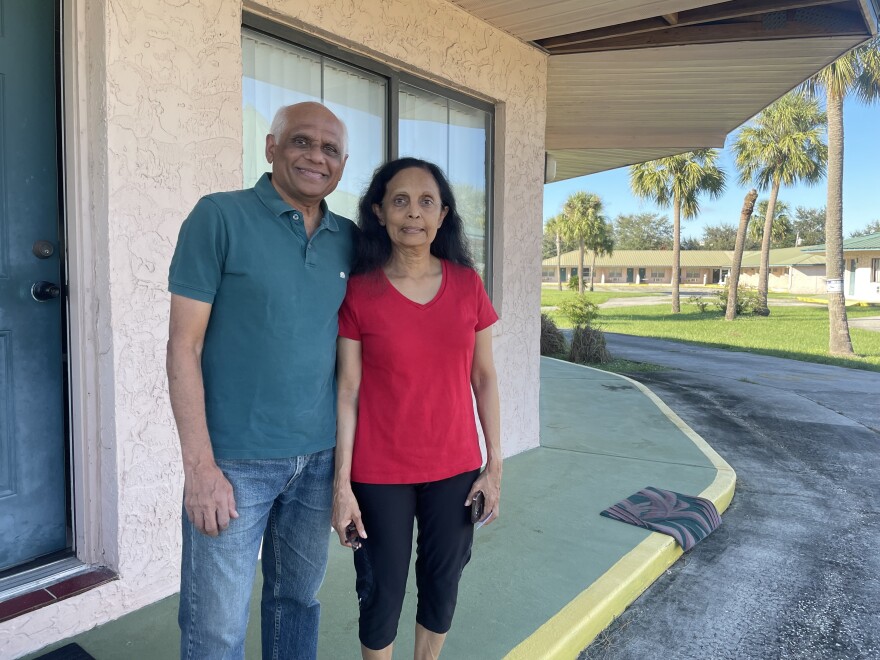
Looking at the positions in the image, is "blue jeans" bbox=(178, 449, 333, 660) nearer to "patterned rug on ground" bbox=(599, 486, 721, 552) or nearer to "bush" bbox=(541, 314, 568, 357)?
"patterned rug on ground" bbox=(599, 486, 721, 552)

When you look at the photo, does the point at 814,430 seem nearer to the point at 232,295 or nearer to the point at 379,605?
the point at 379,605

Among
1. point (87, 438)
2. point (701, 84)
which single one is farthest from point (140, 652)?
point (701, 84)

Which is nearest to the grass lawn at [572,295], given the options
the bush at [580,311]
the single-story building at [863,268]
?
the single-story building at [863,268]

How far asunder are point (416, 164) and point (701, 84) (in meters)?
5.40

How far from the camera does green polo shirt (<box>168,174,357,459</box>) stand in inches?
63.4

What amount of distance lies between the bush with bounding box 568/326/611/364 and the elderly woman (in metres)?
11.5

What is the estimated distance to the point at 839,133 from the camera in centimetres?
1686

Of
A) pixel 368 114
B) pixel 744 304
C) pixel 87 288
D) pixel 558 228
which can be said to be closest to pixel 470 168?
pixel 368 114

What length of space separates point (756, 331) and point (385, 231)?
22852 millimetres

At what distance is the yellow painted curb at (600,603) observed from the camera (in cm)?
270

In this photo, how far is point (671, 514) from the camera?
4.10 meters

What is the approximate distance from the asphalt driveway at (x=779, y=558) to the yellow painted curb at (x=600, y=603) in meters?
0.06

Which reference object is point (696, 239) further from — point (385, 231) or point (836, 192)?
point (385, 231)

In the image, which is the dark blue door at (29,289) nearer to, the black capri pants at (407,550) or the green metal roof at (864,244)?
the black capri pants at (407,550)
